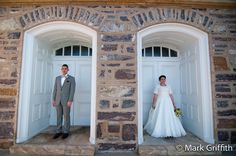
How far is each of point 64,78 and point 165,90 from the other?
2173 mm

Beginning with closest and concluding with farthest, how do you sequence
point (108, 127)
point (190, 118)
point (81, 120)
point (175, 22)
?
point (108, 127) < point (175, 22) < point (190, 118) < point (81, 120)

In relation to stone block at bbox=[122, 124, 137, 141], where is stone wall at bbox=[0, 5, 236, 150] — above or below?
above

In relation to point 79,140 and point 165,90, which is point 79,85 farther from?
point 165,90

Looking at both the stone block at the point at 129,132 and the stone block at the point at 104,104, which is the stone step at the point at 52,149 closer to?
the stone block at the point at 129,132

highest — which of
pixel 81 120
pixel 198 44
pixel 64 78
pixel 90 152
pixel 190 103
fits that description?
pixel 198 44

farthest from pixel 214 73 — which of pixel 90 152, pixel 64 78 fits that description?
pixel 64 78

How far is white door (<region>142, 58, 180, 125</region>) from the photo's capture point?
14.3ft

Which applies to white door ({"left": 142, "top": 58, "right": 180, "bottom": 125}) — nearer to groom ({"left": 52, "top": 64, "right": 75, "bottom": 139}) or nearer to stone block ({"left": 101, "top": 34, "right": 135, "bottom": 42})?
stone block ({"left": 101, "top": 34, "right": 135, "bottom": 42})

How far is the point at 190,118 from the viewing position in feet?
13.2

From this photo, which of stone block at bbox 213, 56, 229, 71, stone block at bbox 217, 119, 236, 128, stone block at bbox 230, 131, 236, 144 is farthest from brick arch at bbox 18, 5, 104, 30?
stone block at bbox 230, 131, 236, 144

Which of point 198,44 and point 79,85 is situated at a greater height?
point 198,44

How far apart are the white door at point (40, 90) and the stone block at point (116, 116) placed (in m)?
1.49

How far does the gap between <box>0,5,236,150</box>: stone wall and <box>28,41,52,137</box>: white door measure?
0.33m

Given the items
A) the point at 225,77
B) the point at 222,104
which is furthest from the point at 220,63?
the point at 222,104
